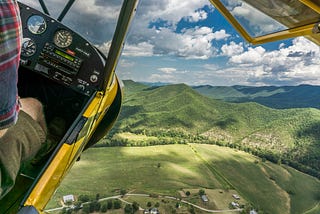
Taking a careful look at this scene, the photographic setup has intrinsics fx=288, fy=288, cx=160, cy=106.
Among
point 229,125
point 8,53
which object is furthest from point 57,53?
point 229,125

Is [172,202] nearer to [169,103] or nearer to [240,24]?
[240,24]

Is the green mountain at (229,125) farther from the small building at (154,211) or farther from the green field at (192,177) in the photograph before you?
the small building at (154,211)

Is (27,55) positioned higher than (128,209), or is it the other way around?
(27,55)

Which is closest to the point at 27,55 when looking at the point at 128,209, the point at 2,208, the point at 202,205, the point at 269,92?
the point at 2,208

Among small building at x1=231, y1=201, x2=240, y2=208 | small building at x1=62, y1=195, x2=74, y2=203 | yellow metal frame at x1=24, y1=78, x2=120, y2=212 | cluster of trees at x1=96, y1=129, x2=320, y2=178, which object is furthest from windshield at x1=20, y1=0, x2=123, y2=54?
cluster of trees at x1=96, y1=129, x2=320, y2=178

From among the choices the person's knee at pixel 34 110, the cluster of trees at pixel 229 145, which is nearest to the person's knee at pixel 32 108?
the person's knee at pixel 34 110

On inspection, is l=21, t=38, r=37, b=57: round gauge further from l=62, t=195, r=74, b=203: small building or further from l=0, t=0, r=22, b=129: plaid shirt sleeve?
l=62, t=195, r=74, b=203: small building
